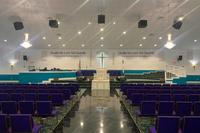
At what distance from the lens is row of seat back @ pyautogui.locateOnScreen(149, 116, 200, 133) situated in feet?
15.6

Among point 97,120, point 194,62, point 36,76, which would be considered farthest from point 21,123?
point 194,62

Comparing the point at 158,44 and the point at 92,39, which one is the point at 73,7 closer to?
the point at 92,39

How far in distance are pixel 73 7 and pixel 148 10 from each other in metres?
4.12

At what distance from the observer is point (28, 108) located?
6883 mm

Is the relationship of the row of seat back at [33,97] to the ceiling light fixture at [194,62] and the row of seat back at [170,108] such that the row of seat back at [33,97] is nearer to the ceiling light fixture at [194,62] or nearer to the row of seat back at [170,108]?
the row of seat back at [170,108]

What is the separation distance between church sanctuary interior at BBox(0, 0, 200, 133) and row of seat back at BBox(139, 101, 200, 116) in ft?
0.09

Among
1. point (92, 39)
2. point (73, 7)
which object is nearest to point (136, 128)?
point (73, 7)

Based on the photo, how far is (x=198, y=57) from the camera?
27.0 metres

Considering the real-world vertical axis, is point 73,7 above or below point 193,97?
above

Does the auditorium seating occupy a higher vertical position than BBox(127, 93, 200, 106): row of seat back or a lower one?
lower

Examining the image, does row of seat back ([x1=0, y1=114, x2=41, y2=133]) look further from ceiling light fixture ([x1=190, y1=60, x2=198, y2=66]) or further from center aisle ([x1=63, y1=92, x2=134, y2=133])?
ceiling light fixture ([x1=190, y1=60, x2=198, y2=66])

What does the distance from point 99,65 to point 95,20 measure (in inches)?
478

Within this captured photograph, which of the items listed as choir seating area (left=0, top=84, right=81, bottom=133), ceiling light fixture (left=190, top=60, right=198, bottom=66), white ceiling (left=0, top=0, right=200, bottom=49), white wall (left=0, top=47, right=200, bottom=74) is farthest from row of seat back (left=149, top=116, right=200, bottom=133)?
ceiling light fixture (left=190, top=60, right=198, bottom=66)

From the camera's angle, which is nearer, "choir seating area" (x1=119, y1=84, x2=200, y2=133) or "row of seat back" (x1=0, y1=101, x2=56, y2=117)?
"choir seating area" (x1=119, y1=84, x2=200, y2=133)
